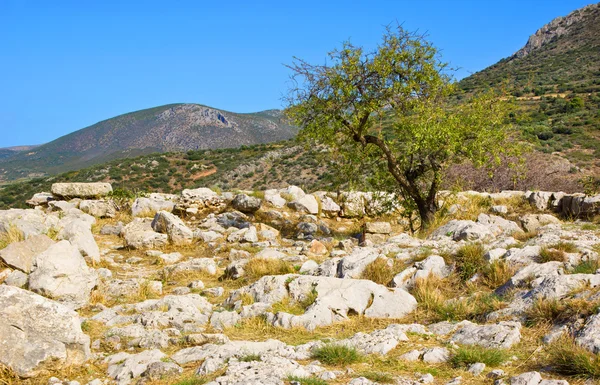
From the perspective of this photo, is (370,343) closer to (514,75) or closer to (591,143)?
(591,143)

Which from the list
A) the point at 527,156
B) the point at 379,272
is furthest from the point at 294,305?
the point at 527,156

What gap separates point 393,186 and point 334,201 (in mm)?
3321

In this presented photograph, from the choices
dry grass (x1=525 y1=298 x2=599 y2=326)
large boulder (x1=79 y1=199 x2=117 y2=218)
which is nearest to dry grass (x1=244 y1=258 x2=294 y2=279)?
dry grass (x1=525 y1=298 x2=599 y2=326)

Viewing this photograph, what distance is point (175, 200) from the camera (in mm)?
15812

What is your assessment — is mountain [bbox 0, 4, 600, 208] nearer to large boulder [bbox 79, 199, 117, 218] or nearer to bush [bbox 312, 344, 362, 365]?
large boulder [bbox 79, 199, 117, 218]

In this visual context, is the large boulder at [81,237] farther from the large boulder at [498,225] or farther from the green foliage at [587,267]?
the green foliage at [587,267]

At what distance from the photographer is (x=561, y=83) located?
5328cm

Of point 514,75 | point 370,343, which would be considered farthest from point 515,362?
point 514,75

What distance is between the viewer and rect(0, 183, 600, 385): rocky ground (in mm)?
4578

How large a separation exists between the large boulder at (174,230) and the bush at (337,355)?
24.9ft

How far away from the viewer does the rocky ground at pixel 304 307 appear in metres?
4.58

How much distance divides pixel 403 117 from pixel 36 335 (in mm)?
8796

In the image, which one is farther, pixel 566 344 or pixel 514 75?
pixel 514 75

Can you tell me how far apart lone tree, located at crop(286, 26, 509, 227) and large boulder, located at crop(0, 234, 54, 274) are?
6496mm
